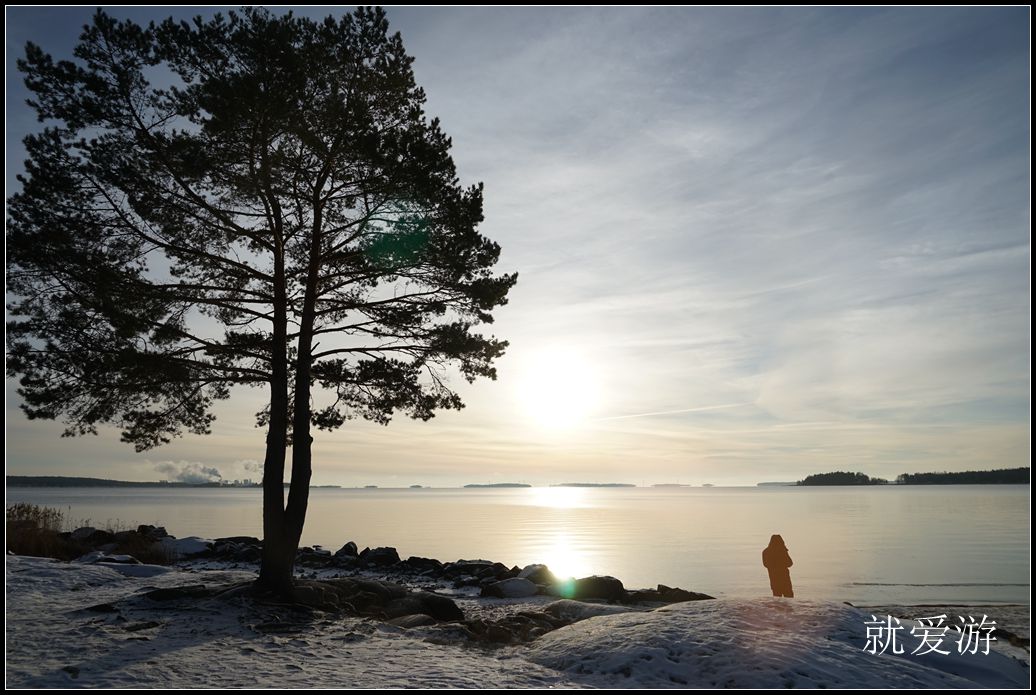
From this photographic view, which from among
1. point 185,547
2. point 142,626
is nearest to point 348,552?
point 185,547

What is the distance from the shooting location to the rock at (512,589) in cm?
2005

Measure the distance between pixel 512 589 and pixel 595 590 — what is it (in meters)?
2.60

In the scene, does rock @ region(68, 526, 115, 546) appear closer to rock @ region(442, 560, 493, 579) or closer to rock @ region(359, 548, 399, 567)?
rock @ region(359, 548, 399, 567)

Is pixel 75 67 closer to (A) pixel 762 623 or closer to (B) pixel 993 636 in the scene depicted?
(A) pixel 762 623

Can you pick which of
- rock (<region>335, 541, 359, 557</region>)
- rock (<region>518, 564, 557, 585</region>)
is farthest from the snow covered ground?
rock (<region>335, 541, 359, 557</region>)

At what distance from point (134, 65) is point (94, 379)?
6785 millimetres

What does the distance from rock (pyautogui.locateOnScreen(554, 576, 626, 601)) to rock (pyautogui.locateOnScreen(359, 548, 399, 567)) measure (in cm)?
1015

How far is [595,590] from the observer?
20.3 m

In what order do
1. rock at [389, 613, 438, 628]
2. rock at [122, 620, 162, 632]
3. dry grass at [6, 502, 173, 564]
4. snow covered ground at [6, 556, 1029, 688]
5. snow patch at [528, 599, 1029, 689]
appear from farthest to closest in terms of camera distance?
dry grass at [6, 502, 173, 564], rock at [389, 613, 438, 628], rock at [122, 620, 162, 632], snow patch at [528, 599, 1029, 689], snow covered ground at [6, 556, 1029, 688]

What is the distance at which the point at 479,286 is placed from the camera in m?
15.6

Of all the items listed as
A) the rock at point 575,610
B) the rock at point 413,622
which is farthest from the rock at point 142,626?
the rock at point 575,610

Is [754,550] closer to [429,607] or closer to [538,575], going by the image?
[538,575]

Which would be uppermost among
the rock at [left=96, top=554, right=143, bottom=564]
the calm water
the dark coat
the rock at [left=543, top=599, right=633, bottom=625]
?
the dark coat

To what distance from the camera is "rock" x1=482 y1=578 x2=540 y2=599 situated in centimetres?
2005
